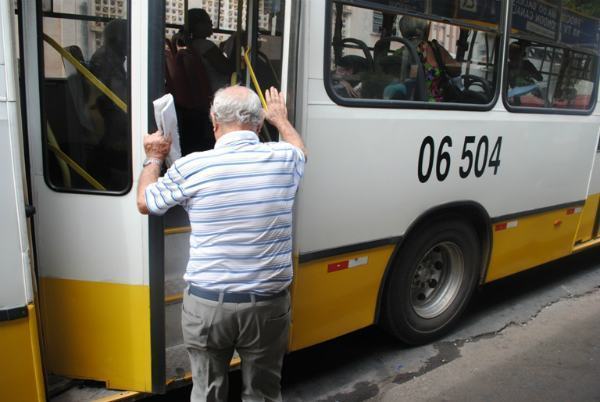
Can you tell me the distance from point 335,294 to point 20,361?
1.61 m

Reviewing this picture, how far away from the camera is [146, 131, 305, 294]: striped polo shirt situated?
6.86ft

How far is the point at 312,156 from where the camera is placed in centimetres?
288

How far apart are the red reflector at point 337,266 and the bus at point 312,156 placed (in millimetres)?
17

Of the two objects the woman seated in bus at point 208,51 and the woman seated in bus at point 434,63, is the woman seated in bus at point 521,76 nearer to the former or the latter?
the woman seated in bus at point 434,63

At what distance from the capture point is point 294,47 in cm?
269

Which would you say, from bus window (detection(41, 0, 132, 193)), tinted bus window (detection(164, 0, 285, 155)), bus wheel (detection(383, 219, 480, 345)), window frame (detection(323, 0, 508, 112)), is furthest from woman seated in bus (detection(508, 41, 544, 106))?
bus window (detection(41, 0, 132, 193))

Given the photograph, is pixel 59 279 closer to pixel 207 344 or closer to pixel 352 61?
pixel 207 344

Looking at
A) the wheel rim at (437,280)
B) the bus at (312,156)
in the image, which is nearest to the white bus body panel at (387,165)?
the bus at (312,156)

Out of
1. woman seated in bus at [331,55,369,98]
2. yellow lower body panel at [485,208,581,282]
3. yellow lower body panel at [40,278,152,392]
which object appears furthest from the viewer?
yellow lower body panel at [485,208,581,282]

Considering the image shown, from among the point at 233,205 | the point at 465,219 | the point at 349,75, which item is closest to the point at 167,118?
the point at 233,205

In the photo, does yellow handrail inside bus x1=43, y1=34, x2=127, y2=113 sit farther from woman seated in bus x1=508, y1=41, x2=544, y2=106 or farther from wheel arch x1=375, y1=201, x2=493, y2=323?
woman seated in bus x1=508, y1=41, x2=544, y2=106

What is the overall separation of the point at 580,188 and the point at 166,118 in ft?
12.8

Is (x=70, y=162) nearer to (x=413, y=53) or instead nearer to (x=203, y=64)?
(x=203, y=64)

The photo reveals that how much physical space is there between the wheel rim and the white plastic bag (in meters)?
2.14
